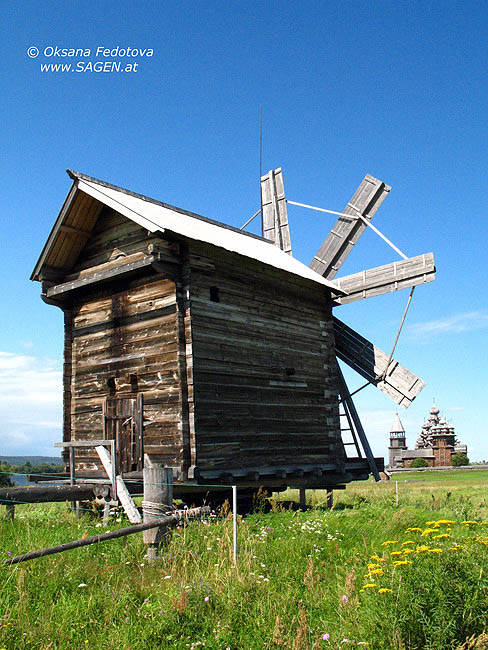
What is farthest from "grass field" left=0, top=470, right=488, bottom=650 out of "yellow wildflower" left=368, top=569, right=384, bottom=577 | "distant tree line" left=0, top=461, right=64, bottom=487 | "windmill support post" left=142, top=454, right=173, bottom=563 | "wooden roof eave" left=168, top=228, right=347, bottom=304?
"wooden roof eave" left=168, top=228, right=347, bottom=304

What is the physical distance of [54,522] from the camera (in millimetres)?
9680

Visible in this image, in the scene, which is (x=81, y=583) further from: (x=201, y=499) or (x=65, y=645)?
(x=201, y=499)

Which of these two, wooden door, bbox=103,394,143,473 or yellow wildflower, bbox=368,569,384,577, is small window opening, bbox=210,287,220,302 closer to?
wooden door, bbox=103,394,143,473

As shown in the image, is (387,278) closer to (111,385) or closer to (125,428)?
(111,385)

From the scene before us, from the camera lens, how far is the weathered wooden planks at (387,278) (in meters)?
16.7

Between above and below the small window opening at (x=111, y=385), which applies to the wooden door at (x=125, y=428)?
below

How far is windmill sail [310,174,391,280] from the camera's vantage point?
19094mm

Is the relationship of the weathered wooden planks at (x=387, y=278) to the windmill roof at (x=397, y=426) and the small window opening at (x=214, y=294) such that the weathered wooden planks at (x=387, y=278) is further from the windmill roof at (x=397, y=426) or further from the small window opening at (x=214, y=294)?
the windmill roof at (x=397, y=426)

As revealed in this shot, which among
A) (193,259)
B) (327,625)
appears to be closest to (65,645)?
(327,625)

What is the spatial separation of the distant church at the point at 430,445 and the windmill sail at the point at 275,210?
4090 cm

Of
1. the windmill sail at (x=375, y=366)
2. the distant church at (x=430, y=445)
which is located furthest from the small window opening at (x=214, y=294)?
the distant church at (x=430, y=445)

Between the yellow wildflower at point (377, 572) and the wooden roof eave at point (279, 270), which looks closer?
the yellow wildflower at point (377, 572)

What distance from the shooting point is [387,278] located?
17578mm

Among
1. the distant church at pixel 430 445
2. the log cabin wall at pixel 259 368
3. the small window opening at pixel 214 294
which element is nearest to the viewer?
the log cabin wall at pixel 259 368
